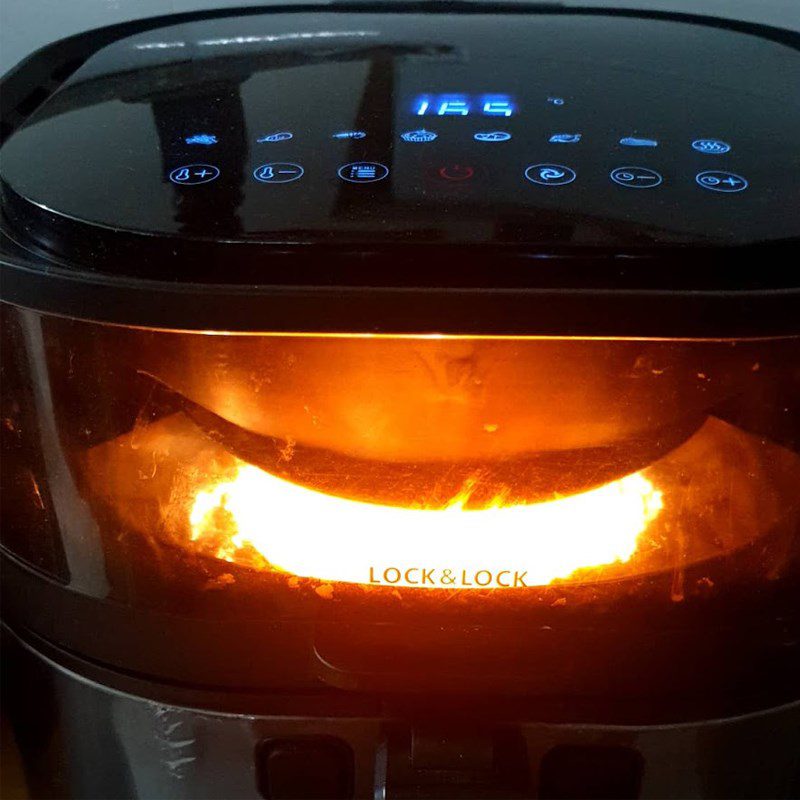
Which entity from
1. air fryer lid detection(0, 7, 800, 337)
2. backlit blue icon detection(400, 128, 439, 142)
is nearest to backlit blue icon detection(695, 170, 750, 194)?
air fryer lid detection(0, 7, 800, 337)

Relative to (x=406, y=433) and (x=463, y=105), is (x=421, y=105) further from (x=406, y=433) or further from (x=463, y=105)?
(x=406, y=433)

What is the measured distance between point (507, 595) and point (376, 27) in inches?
12.7

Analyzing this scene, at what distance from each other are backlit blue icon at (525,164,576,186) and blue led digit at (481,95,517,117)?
58 millimetres

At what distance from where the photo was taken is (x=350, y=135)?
0.39 metres

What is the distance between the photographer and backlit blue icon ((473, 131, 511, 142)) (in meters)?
0.38

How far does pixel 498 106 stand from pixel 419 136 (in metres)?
0.05

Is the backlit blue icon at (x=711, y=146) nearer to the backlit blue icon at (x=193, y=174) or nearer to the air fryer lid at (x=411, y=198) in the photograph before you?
the air fryer lid at (x=411, y=198)

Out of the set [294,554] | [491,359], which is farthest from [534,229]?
[294,554]

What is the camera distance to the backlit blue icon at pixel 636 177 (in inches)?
13.8

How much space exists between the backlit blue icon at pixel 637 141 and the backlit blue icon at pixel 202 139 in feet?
0.53

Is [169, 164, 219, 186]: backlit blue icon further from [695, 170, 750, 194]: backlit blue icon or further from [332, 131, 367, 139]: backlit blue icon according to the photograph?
[695, 170, 750, 194]: backlit blue icon

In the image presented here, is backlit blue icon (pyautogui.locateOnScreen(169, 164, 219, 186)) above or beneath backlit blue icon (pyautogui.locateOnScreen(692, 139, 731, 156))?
above

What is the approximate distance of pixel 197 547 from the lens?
389mm

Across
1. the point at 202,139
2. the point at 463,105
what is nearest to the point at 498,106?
the point at 463,105
